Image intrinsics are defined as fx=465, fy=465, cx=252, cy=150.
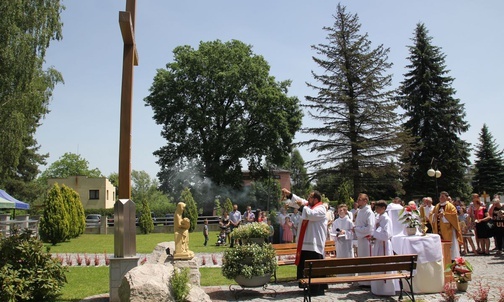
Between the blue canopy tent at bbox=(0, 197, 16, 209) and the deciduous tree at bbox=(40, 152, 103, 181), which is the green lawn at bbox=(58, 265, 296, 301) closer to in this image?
the blue canopy tent at bbox=(0, 197, 16, 209)

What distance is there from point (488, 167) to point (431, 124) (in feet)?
27.4

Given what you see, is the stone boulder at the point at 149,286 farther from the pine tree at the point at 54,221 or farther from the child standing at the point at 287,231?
the pine tree at the point at 54,221

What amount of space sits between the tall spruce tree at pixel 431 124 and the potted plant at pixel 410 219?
100 ft

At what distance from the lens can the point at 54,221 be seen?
2380 centimetres

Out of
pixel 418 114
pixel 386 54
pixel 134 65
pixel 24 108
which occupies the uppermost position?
pixel 386 54

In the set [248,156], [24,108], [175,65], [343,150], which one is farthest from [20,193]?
[343,150]

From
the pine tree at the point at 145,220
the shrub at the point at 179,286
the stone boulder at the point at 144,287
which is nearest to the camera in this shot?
the stone boulder at the point at 144,287

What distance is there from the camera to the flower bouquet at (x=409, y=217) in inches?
372

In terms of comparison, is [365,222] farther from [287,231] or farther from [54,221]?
[54,221]

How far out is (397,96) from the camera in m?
39.9

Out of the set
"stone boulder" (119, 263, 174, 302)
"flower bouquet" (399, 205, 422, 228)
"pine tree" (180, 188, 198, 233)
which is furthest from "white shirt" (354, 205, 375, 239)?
"pine tree" (180, 188, 198, 233)

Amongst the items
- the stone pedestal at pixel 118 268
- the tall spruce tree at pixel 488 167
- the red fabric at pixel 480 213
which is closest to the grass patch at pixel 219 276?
the stone pedestal at pixel 118 268

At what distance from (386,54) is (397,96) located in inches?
147

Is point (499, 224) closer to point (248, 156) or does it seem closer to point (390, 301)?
point (390, 301)
